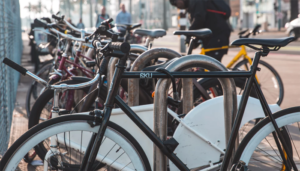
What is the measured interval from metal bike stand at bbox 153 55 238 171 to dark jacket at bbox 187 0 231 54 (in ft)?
8.79

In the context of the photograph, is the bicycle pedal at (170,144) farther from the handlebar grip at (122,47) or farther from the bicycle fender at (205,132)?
the handlebar grip at (122,47)

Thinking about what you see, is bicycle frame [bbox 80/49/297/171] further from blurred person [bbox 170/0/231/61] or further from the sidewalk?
the sidewalk

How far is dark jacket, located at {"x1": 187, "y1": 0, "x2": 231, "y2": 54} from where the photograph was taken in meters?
5.13

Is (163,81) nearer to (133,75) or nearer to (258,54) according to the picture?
(133,75)

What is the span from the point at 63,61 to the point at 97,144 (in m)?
2.17

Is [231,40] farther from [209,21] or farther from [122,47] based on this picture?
[122,47]

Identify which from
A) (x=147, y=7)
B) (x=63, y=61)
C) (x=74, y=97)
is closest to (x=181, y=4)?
(x=63, y=61)

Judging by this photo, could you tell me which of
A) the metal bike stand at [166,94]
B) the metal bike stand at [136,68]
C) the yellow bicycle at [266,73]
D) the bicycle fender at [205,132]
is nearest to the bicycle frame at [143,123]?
the metal bike stand at [166,94]

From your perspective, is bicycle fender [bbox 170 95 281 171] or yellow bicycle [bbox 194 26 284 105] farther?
yellow bicycle [bbox 194 26 284 105]

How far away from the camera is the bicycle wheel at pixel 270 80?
525cm

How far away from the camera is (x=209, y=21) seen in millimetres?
5281

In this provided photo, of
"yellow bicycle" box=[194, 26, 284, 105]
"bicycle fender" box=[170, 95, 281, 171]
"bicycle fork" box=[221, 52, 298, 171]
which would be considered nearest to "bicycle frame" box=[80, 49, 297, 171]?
"bicycle fork" box=[221, 52, 298, 171]

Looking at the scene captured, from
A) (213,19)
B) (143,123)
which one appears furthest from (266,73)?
(143,123)

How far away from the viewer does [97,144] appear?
195cm
